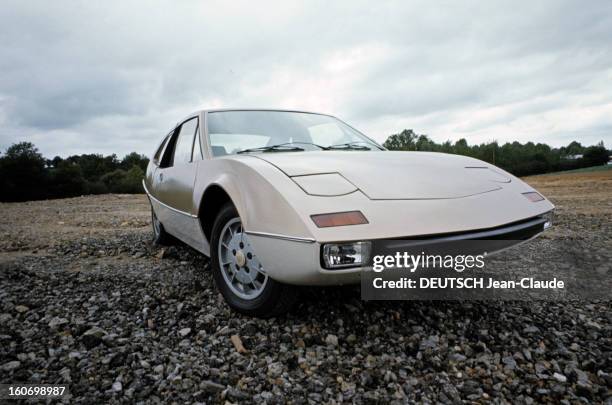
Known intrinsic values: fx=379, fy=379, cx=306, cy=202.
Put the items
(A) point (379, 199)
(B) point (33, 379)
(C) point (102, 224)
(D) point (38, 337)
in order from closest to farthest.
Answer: (B) point (33, 379)
(A) point (379, 199)
(D) point (38, 337)
(C) point (102, 224)

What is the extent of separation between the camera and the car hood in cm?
197

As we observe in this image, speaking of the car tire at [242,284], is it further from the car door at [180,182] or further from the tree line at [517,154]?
the tree line at [517,154]

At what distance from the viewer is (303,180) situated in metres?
1.96

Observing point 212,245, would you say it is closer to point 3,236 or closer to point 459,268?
point 459,268

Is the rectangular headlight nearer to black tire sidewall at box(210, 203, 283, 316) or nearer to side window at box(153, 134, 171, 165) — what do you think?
black tire sidewall at box(210, 203, 283, 316)

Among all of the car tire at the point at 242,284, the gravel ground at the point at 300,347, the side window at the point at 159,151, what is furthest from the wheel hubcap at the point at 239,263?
the side window at the point at 159,151

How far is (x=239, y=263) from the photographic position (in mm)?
2277

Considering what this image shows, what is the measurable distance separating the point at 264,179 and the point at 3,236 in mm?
5428

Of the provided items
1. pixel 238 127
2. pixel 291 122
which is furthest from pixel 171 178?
pixel 291 122

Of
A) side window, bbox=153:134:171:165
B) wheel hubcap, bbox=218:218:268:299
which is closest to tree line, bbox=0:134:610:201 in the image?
side window, bbox=153:134:171:165

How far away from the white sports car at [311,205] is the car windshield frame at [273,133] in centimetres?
1

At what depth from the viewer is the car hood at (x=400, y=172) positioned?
6.46ft

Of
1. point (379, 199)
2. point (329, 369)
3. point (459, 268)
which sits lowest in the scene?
point (329, 369)

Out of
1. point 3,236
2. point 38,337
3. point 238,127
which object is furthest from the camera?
point 3,236
